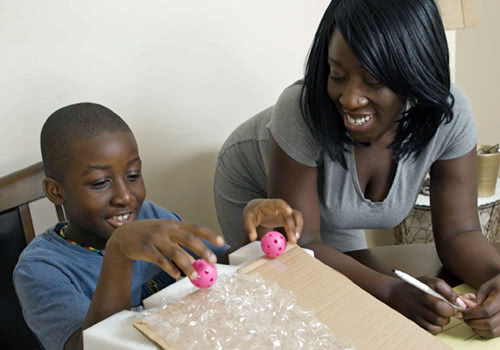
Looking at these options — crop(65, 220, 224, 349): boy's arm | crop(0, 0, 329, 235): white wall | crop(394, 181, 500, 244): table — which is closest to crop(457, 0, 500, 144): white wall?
crop(394, 181, 500, 244): table

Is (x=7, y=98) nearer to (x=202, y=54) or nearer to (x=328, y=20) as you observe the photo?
(x=202, y=54)

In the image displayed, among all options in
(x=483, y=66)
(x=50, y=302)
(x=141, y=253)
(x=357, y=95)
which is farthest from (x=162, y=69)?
(x=483, y=66)

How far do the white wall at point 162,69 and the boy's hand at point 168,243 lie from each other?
0.76m

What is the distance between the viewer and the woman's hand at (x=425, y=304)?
2.79 ft

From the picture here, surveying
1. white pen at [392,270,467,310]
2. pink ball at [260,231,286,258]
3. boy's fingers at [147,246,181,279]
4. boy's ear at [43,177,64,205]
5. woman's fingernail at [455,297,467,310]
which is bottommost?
woman's fingernail at [455,297,467,310]

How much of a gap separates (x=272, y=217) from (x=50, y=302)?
1.28 ft

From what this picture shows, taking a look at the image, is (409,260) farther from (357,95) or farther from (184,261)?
(184,261)

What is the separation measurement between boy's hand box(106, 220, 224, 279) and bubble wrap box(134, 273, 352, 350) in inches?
1.7

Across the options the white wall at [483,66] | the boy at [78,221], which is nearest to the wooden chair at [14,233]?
the boy at [78,221]

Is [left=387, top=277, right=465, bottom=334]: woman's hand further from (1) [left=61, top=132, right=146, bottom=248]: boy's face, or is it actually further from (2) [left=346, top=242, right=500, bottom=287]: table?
(1) [left=61, top=132, right=146, bottom=248]: boy's face

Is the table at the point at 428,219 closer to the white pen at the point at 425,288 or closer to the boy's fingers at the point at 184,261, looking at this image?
the white pen at the point at 425,288

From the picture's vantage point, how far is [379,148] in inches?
47.2

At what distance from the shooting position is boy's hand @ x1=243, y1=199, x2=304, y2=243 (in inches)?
31.8

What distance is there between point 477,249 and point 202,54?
0.98 meters
